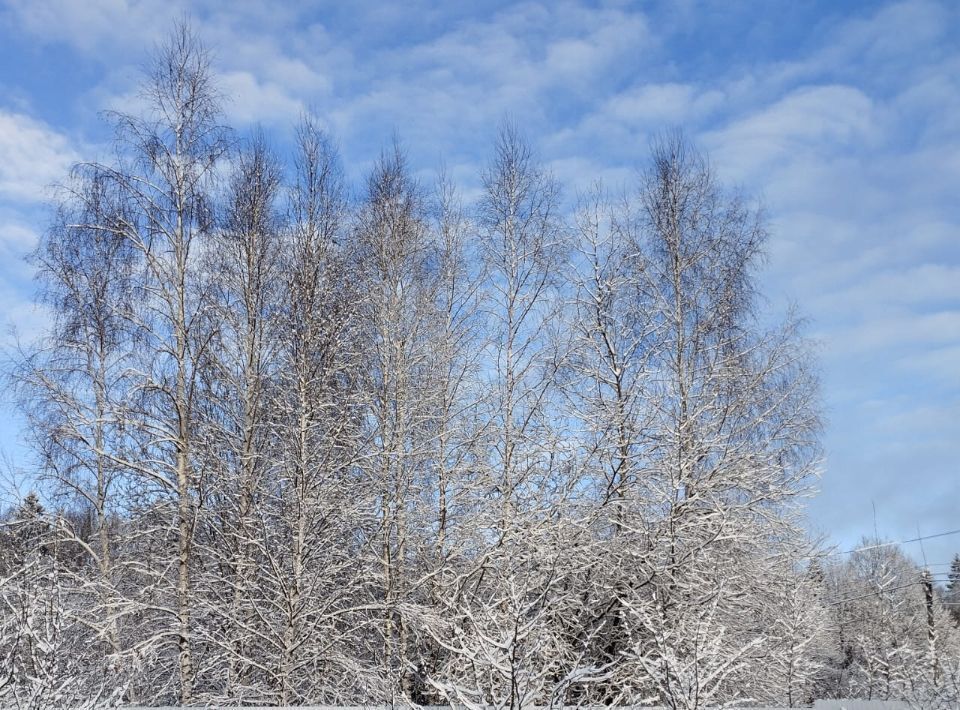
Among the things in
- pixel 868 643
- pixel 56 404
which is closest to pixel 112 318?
pixel 56 404

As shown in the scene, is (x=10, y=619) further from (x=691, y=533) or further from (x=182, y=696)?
(x=691, y=533)

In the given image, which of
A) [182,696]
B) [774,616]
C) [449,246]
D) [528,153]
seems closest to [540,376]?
[449,246]

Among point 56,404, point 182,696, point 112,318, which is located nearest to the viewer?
point 182,696

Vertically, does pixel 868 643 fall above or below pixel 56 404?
below

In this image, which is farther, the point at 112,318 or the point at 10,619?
the point at 112,318

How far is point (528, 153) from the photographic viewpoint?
1182 cm

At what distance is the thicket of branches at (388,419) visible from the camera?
9.34m

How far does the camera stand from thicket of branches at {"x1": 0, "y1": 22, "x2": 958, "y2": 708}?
9.34 m

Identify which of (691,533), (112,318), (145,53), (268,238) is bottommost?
(691,533)

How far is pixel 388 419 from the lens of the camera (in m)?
10.7

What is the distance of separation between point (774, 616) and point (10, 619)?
796 cm

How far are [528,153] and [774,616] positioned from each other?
6648 mm

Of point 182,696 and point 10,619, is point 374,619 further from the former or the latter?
point 10,619

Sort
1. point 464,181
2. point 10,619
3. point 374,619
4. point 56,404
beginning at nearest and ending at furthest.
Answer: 1. point 10,619
2. point 374,619
3. point 56,404
4. point 464,181
